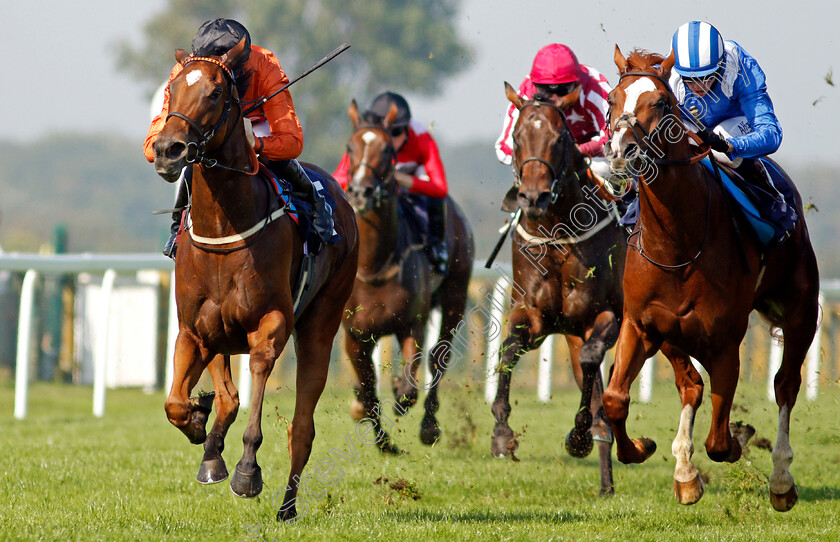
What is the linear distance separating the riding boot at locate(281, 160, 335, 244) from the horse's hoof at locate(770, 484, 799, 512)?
2.54 m

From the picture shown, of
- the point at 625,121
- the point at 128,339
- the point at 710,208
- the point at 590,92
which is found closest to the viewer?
the point at 625,121

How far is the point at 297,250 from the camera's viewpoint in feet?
16.8

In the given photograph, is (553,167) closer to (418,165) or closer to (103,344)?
(418,165)

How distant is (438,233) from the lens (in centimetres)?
816

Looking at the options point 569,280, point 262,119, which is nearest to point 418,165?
point 569,280

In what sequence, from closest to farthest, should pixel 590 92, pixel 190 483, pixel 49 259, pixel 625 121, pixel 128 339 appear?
pixel 625 121
pixel 190 483
pixel 590 92
pixel 49 259
pixel 128 339

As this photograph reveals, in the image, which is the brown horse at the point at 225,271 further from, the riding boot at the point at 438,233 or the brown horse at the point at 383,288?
the riding boot at the point at 438,233

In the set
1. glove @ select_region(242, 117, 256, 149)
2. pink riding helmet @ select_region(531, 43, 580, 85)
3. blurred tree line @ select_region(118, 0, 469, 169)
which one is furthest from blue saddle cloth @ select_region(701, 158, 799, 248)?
blurred tree line @ select_region(118, 0, 469, 169)

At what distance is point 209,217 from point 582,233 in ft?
8.11

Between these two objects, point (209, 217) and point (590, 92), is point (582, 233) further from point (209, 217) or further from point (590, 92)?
point (209, 217)

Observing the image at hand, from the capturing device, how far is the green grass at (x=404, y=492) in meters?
4.69

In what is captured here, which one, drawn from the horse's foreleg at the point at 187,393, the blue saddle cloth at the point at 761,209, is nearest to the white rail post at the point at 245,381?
the horse's foreleg at the point at 187,393

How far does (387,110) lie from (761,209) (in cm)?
349

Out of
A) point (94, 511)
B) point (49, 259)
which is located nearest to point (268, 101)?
point (94, 511)
